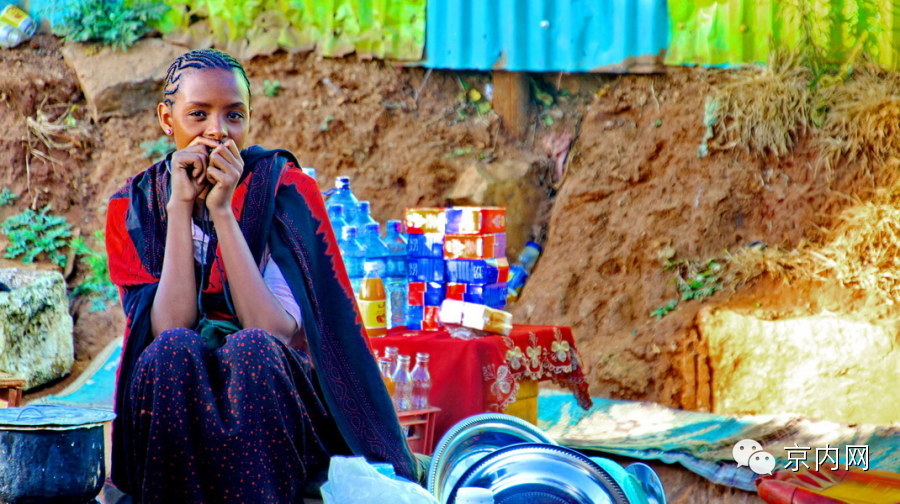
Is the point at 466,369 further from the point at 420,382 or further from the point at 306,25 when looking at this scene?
the point at 306,25

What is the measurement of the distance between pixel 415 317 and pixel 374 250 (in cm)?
39

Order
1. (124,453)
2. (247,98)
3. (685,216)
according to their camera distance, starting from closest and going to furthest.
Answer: (124,453) → (247,98) → (685,216)

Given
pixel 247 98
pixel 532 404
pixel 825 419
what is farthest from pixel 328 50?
pixel 247 98

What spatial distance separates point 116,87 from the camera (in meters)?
7.90

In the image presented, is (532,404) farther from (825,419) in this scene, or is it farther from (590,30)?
(590,30)

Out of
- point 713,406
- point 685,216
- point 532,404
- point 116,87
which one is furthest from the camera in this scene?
point 116,87

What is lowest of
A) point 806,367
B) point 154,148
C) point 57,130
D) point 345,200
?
point 806,367

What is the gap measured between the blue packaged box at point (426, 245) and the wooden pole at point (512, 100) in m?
3.21

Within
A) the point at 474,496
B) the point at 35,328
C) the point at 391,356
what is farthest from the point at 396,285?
the point at 35,328

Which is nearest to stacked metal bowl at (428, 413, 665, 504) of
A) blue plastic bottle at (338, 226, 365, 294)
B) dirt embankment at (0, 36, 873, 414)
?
blue plastic bottle at (338, 226, 365, 294)

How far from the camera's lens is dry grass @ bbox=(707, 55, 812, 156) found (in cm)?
668

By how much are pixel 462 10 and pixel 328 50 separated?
1.14 m

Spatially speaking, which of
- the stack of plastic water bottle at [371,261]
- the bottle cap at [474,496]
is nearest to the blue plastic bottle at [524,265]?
the stack of plastic water bottle at [371,261]

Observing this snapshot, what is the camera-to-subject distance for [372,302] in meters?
4.43
